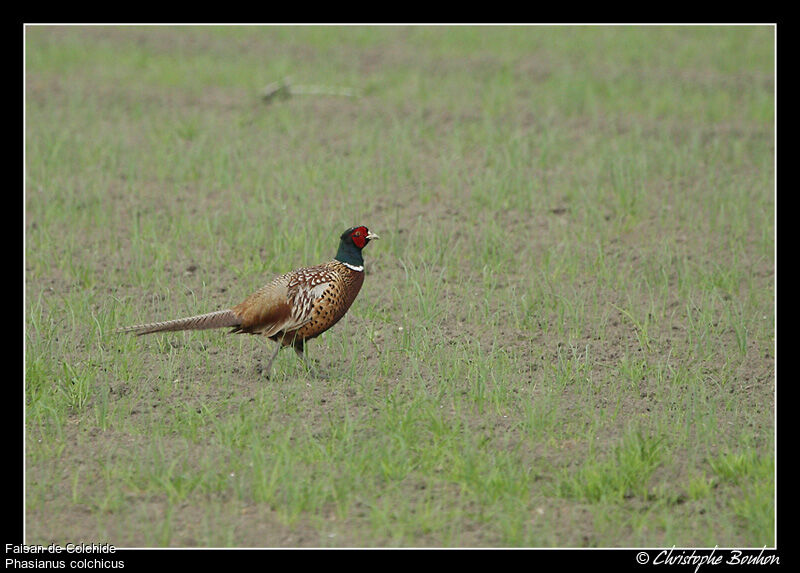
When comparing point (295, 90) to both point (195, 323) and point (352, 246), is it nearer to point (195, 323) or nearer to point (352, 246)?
point (352, 246)

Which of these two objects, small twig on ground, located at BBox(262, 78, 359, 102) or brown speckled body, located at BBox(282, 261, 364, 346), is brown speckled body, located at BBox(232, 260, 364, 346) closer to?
brown speckled body, located at BBox(282, 261, 364, 346)

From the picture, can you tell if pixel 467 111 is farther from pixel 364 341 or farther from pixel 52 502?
pixel 52 502

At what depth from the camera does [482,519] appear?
461cm

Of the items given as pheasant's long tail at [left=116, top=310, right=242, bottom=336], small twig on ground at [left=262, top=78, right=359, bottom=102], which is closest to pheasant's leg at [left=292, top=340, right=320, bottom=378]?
pheasant's long tail at [left=116, top=310, right=242, bottom=336]

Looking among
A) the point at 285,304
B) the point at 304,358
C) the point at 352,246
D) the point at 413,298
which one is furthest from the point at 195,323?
the point at 413,298

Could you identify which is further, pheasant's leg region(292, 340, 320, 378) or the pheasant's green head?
pheasant's leg region(292, 340, 320, 378)

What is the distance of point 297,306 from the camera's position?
5527mm

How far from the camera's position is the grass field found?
4.76m

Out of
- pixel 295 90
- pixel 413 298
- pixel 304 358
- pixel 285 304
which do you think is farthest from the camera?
pixel 295 90

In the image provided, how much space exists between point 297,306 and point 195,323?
0.54 metres

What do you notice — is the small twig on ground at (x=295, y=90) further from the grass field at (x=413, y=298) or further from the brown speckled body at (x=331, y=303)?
the brown speckled body at (x=331, y=303)

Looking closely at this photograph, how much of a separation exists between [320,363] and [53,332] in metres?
1.67

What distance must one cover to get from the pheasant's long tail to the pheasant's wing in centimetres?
5

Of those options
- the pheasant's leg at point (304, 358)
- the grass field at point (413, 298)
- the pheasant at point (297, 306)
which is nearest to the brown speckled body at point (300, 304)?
the pheasant at point (297, 306)
